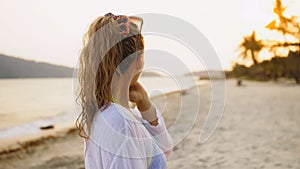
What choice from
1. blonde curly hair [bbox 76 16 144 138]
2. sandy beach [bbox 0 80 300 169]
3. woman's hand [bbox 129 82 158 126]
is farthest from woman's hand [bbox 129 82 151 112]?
sandy beach [bbox 0 80 300 169]

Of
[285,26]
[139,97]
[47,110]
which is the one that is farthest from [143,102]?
[285,26]

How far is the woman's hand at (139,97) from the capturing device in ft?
3.47

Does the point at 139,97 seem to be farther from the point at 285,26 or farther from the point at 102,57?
the point at 285,26

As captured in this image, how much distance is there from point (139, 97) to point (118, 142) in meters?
0.22

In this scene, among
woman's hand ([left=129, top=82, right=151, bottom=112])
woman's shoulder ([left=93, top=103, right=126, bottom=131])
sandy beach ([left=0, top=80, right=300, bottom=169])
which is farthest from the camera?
sandy beach ([left=0, top=80, right=300, bottom=169])

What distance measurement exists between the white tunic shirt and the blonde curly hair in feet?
0.15

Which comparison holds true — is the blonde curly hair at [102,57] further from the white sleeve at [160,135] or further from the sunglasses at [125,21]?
the white sleeve at [160,135]

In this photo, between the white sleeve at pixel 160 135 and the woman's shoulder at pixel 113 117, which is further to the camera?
the white sleeve at pixel 160 135

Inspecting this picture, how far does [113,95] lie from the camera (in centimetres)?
98

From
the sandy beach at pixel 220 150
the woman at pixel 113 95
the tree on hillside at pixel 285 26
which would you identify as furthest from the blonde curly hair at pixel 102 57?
the tree on hillside at pixel 285 26

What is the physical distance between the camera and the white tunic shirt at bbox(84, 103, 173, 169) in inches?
35.6

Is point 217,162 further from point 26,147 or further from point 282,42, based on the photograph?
point 282,42

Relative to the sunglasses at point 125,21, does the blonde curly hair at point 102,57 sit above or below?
below

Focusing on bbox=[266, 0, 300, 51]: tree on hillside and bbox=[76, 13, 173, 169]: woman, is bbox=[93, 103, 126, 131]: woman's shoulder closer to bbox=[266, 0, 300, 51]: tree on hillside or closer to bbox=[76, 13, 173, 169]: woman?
bbox=[76, 13, 173, 169]: woman
